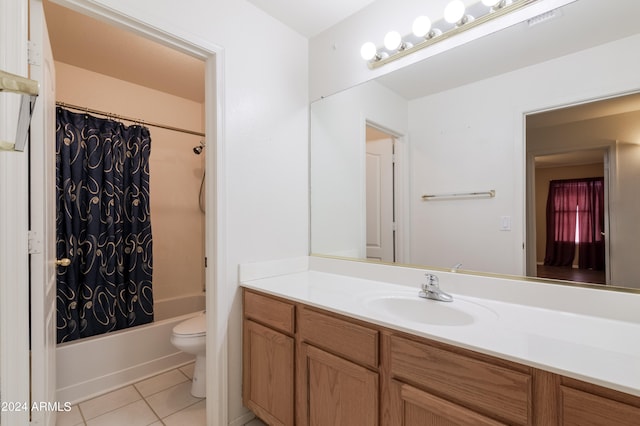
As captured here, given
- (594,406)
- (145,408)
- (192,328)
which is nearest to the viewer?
(594,406)

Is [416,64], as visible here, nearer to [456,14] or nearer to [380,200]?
[456,14]

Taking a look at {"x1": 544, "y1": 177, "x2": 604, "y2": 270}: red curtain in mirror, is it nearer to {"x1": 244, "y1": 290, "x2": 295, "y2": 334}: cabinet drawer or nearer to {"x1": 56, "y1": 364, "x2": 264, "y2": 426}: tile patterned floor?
{"x1": 244, "y1": 290, "x2": 295, "y2": 334}: cabinet drawer

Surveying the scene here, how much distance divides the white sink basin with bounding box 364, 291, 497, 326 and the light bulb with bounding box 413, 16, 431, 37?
1.31 m

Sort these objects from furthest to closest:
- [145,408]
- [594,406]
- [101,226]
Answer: [101,226], [145,408], [594,406]

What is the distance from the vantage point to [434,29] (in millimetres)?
1482

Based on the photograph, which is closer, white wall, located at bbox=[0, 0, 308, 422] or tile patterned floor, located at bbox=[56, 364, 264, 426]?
white wall, located at bbox=[0, 0, 308, 422]

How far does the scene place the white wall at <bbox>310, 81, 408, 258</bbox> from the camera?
1874mm

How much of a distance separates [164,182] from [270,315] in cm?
220

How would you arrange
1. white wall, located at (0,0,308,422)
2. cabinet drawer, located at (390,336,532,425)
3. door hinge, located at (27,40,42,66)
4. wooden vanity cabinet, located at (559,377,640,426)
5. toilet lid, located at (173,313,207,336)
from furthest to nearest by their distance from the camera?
toilet lid, located at (173,313,207,336), white wall, located at (0,0,308,422), door hinge, located at (27,40,42,66), cabinet drawer, located at (390,336,532,425), wooden vanity cabinet, located at (559,377,640,426)

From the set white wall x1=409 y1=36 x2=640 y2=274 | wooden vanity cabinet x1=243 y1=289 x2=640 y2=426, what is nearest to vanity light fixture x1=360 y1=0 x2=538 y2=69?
white wall x1=409 y1=36 x2=640 y2=274

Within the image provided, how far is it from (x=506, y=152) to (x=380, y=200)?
28.2 inches

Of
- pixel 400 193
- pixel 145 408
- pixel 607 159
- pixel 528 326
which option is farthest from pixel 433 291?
pixel 145 408

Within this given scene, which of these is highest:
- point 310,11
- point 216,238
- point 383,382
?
point 310,11

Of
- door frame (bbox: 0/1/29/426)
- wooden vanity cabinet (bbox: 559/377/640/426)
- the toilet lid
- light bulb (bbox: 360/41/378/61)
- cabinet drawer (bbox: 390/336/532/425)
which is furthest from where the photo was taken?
the toilet lid
